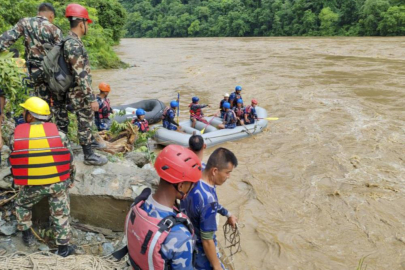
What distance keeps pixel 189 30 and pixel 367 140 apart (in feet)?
180

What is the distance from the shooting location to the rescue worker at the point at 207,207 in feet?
7.29

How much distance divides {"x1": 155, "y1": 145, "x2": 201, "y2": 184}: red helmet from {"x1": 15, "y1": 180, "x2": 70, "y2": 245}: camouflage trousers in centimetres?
125

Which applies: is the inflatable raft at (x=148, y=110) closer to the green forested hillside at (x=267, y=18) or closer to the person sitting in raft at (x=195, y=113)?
the person sitting in raft at (x=195, y=113)

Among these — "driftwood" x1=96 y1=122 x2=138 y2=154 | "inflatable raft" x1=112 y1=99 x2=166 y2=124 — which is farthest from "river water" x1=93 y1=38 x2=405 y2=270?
"driftwood" x1=96 y1=122 x2=138 y2=154

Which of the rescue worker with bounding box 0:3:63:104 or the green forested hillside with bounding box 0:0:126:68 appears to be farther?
the green forested hillside with bounding box 0:0:126:68

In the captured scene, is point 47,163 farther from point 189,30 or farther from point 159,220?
point 189,30

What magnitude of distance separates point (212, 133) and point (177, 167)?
6.78m

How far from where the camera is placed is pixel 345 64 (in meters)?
19.5

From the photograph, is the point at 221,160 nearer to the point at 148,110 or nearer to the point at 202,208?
the point at 202,208

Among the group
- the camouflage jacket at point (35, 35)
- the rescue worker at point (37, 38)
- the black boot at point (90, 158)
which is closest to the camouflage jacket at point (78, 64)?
the rescue worker at point (37, 38)

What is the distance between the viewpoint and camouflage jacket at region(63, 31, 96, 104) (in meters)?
3.06

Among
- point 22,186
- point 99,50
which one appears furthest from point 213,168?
point 99,50

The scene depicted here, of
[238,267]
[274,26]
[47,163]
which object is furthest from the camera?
[274,26]

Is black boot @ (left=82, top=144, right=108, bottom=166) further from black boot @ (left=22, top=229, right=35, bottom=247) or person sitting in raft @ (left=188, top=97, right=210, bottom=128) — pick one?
person sitting in raft @ (left=188, top=97, right=210, bottom=128)
